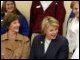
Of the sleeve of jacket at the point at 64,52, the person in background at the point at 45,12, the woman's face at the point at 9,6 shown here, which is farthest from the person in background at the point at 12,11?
the sleeve of jacket at the point at 64,52

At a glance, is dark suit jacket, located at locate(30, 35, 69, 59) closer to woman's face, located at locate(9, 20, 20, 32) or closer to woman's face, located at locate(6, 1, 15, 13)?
woman's face, located at locate(9, 20, 20, 32)

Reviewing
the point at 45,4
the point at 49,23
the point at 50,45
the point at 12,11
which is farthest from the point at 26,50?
the point at 45,4

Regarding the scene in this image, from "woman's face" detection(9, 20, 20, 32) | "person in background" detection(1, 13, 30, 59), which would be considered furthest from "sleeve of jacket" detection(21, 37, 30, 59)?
"woman's face" detection(9, 20, 20, 32)

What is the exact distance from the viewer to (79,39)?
112 inches

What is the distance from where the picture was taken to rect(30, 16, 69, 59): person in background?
8.88 ft

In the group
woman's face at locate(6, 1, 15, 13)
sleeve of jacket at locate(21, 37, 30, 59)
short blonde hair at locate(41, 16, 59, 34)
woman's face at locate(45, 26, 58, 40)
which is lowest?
sleeve of jacket at locate(21, 37, 30, 59)

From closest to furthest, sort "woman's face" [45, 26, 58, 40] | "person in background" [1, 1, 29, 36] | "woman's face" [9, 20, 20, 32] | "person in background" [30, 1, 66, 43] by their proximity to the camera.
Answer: "woman's face" [45, 26, 58, 40]
"woman's face" [9, 20, 20, 32]
"person in background" [1, 1, 29, 36]
"person in background" [30, 1, 66, 43]

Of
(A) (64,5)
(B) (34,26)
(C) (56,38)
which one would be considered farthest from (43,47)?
(A) (64,5)

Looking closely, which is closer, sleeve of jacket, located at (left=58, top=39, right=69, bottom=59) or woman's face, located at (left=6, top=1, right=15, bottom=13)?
sleeve of jacket, located at (left=58, top=39, right=69, bottom=59)

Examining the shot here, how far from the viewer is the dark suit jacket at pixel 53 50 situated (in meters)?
2.71

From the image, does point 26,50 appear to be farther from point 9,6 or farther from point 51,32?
point 9,6

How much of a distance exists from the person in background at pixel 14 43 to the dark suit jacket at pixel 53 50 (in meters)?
0.10

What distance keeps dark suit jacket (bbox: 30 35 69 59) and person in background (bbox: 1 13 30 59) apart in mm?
98

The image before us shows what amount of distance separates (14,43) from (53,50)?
366 mm
